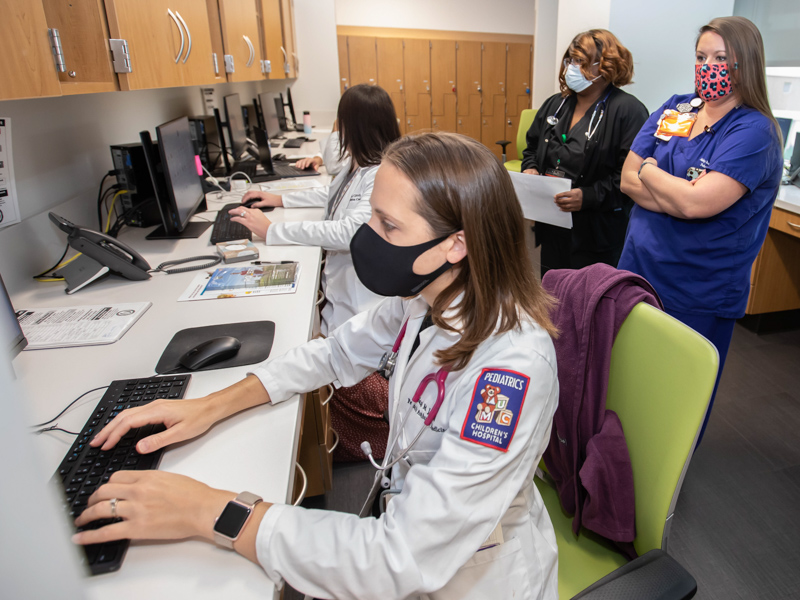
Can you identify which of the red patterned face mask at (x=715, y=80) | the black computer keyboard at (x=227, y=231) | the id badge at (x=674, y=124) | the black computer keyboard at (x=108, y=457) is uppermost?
the red patterned face mask at (x=715, y=80)

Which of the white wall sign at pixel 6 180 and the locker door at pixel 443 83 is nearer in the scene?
the white wall sign at pixel 6 180

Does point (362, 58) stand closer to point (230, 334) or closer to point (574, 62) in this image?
point (574, 62)

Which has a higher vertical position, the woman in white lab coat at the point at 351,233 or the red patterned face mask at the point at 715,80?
the red patterned face mask at the point at 715,80

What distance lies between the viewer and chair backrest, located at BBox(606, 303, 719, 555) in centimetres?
78

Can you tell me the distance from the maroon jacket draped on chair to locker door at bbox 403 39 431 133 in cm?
559

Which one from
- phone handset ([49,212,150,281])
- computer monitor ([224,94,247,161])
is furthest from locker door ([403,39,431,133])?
phone handset ([49,212,150,281])

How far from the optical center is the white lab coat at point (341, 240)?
1773 mm

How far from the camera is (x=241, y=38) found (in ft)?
9.06

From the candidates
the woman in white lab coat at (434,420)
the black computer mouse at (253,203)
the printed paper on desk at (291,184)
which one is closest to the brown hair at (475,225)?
the woman in white lab coat at (434,420)

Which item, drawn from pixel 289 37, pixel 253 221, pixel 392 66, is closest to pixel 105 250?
pixel 253 221

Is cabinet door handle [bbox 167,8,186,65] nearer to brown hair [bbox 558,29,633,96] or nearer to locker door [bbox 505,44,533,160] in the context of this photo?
brown hair [bbox 558,29,633,96]

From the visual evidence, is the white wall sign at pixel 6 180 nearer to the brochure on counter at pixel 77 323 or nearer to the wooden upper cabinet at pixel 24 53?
the brochure on counter at pixel 77 323

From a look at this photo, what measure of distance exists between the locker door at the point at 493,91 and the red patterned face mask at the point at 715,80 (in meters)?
5.15

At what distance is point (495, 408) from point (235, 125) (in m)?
3.19
